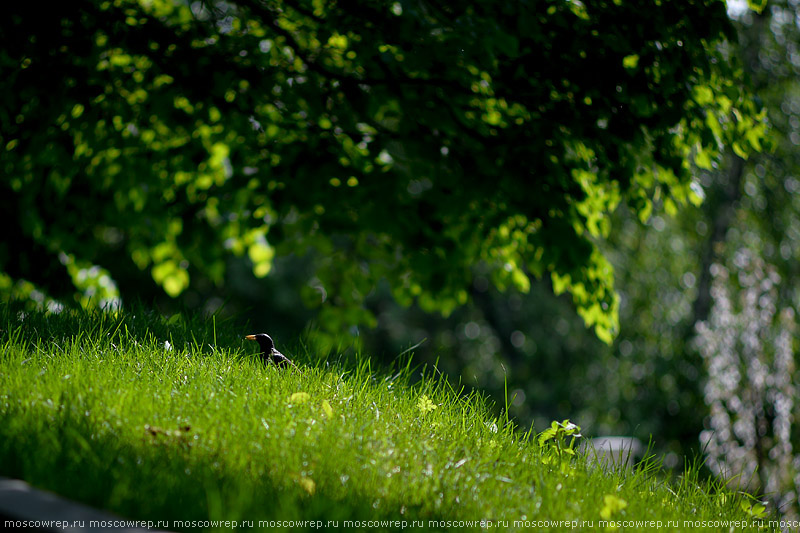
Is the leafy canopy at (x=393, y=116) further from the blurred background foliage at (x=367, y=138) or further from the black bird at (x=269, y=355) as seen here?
the black bird at (x=269, y=355)

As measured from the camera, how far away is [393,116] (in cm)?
579

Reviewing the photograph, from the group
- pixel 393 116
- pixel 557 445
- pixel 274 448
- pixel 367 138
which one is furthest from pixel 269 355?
pixel 367 138

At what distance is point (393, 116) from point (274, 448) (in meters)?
3.60

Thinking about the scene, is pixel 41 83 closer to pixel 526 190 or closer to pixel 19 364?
pixel 19 364

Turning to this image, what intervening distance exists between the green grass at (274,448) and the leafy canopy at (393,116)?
7.11ft

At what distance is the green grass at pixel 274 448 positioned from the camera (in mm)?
2414

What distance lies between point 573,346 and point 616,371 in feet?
6.14

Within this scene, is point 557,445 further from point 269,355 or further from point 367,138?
point 367,138

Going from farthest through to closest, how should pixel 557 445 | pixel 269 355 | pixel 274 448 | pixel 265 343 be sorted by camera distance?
pixel 265 343, pixel 269 355, pixel 557 445, pixel 274 448

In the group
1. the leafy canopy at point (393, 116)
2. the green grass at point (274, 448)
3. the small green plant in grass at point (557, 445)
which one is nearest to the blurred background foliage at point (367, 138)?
the leafy canopy at point (393, 116)

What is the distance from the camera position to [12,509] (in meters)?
2.02

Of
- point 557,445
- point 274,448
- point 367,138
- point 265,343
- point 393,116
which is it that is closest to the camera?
point 274,448

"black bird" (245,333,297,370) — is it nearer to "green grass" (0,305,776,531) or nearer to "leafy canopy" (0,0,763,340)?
"green grass" (0,305,776,531)

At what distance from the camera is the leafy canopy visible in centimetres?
502
